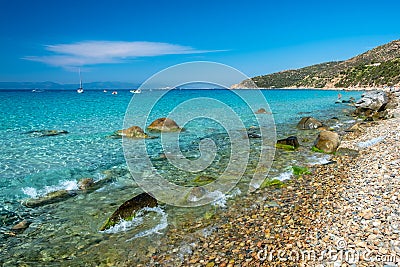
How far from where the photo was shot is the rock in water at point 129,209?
716 cm

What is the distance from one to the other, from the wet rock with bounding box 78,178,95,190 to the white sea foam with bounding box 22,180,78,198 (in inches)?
7.4

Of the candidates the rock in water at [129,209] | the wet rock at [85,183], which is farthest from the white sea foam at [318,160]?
the wet rock at [85,183]

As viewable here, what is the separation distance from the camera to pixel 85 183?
10.0 metres

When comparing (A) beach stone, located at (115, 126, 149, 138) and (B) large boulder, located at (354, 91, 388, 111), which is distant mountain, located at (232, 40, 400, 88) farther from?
(A) beach stone, located at (115, 126, 149, 138)

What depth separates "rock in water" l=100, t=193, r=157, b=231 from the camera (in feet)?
23.5

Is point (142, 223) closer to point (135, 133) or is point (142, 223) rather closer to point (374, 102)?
point (135, 133)

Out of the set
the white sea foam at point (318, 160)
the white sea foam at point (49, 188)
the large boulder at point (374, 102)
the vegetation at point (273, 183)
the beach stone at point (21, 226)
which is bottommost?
the beach stone at point (21, 226)

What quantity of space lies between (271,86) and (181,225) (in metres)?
172

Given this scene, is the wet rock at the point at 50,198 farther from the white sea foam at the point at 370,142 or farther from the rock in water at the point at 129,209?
the white sea foam at the point at 370,142

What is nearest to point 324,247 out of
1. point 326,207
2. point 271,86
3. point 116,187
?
point 326,207

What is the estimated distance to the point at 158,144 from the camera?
17.7 m

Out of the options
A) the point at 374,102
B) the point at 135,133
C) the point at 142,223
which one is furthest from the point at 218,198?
the point at 374,102

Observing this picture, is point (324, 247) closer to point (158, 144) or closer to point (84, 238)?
point (84, 238)

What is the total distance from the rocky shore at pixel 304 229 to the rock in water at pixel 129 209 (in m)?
1.42
